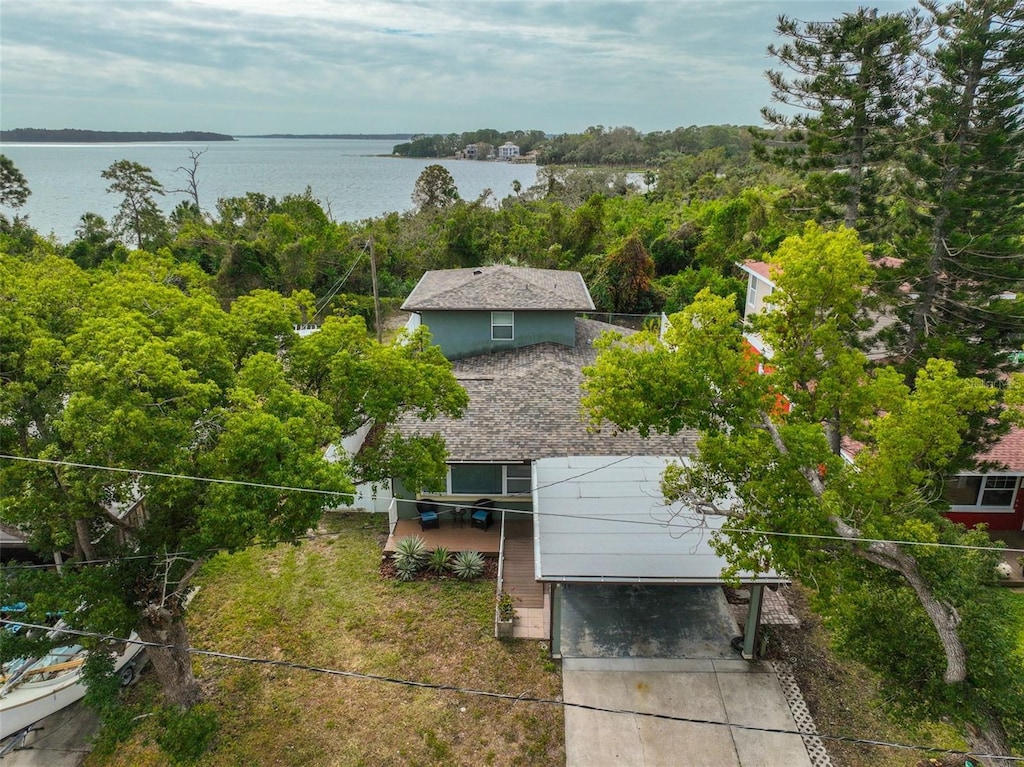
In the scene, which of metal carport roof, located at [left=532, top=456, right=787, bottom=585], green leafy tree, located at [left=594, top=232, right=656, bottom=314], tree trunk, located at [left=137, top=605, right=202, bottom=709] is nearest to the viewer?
tree trunk, located at [left=137, top=605, right=202, bottom=709]

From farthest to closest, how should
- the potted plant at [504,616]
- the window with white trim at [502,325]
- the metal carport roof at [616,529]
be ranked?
the window with white trim at [502,325] < the potted plant at [504,616] < the metal carport roof at [616,529]

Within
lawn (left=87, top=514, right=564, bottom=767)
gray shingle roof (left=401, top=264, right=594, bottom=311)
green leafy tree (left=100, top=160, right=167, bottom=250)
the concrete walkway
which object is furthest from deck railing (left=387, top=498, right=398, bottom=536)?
green leafy tree (left=100, top=160, right=167, bottom=250)

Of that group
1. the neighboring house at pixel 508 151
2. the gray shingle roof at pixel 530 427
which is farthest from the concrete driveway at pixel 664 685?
the neighboring house at pixel 508 151

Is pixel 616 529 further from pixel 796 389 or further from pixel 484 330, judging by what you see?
pixel 484 330

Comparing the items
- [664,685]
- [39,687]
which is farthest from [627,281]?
[39,687]

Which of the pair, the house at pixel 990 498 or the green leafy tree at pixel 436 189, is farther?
the green leafy tree at pixel 436 189

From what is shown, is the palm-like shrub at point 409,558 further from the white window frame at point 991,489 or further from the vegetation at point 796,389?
the white window frame at point 991,489

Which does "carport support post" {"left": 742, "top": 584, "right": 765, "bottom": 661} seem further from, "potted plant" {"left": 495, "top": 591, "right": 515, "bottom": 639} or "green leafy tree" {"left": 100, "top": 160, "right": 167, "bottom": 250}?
"green leafy tree" {"left": 100, "top": 160, "right": 167, "bottom": 250}
